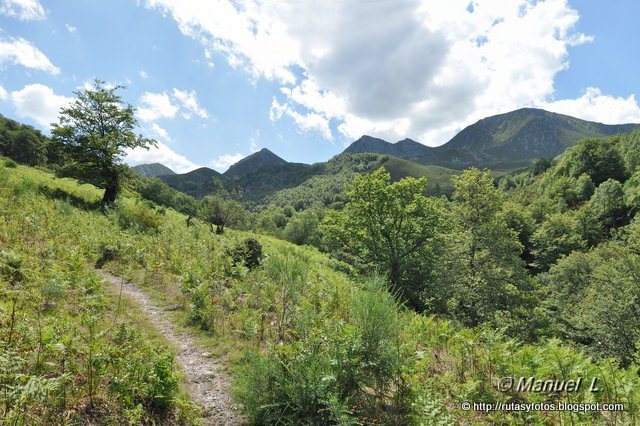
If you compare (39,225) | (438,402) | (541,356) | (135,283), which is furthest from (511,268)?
(39,225)

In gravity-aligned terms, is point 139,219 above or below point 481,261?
below

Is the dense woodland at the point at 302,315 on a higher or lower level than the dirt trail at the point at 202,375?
higher

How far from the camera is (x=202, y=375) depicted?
644 cm

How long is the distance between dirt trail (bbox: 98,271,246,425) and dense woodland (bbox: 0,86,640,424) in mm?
429

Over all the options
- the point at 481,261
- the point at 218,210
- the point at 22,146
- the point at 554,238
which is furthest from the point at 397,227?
the point at 22,146

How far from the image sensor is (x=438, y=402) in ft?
15.7

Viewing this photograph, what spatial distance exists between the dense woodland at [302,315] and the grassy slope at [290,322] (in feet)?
0.17

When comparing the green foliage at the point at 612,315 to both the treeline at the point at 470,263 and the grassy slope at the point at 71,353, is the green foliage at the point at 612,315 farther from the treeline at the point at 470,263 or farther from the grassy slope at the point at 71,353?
the grassy slope at the point at 71,353

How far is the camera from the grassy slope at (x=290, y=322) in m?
5.22

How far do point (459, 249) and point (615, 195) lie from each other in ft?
238

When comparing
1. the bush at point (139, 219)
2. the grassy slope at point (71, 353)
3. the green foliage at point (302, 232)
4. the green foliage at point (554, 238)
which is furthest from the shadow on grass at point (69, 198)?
the green foliage at point (554, 238)

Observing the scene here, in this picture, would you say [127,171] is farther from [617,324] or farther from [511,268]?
[617,324]

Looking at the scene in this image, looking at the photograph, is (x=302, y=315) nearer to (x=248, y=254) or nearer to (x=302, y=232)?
(x=248, y=254)

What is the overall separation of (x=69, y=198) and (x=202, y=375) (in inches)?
786
